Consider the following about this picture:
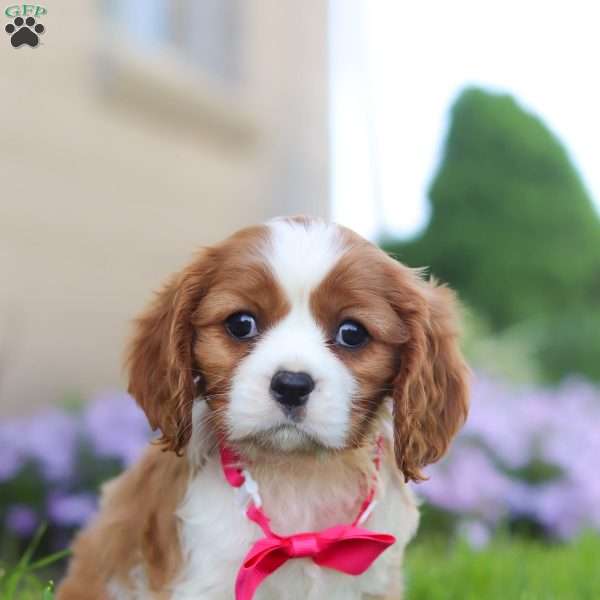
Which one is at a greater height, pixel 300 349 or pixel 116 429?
pixel 300 349

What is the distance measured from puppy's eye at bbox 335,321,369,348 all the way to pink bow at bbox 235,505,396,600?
1.74 ft

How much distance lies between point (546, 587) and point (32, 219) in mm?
4061

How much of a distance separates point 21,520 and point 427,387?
2.70 meters

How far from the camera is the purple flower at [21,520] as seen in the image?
4.63 meters

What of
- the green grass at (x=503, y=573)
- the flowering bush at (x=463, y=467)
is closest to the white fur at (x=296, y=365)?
the green grass at (x=503, y=573)

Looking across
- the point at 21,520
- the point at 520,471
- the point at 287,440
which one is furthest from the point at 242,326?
the point at 520,471

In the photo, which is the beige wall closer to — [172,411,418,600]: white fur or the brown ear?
[172,411,418,600]: white fur

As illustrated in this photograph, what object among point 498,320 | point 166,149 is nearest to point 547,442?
point 166,149

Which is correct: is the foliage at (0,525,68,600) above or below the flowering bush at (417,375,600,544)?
above

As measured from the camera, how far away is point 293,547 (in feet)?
8.57

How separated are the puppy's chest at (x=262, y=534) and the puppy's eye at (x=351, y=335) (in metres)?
0.47

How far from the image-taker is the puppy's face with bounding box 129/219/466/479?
94.9 inches

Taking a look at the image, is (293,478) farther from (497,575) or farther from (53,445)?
(53,445)

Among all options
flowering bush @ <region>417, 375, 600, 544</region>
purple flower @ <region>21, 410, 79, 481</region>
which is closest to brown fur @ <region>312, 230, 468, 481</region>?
flowering bush @ <region>417, 375, 600, 544</region>
